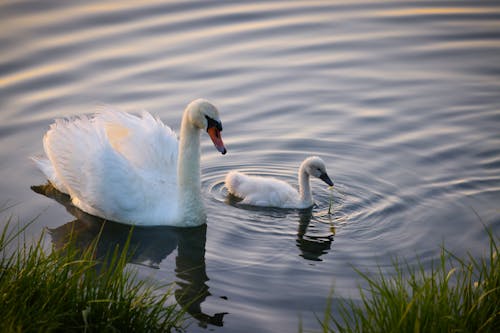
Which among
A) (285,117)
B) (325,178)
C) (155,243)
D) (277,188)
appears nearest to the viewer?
(155,243)

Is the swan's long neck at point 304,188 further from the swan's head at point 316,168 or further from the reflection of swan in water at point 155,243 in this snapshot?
the reflection of swan in water at point 155,243

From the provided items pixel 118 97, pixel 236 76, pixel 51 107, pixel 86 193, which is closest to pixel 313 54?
pixel 236 76

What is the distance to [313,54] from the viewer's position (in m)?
13.6

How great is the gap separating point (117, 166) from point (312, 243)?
2349mm

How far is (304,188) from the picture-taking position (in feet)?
32.1

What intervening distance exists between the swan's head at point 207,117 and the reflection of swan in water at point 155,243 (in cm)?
116

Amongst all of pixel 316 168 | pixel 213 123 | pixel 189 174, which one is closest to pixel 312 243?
pixel 316 168

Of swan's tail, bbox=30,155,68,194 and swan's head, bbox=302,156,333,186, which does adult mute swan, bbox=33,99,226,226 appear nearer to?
swan's tail, bbox=30,155,68,194

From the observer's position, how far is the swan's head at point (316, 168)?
9.59 m

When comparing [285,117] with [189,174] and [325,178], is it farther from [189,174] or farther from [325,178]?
[189,174]

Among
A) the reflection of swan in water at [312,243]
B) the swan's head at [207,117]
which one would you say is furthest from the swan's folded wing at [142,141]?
the reflection of swan in water at [312,243]

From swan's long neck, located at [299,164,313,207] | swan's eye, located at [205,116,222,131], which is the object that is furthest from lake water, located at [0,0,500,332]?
swan's eye, located at [205,116,222,131]

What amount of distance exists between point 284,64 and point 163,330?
7.99m

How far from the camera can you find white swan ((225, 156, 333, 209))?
9.59 metres
